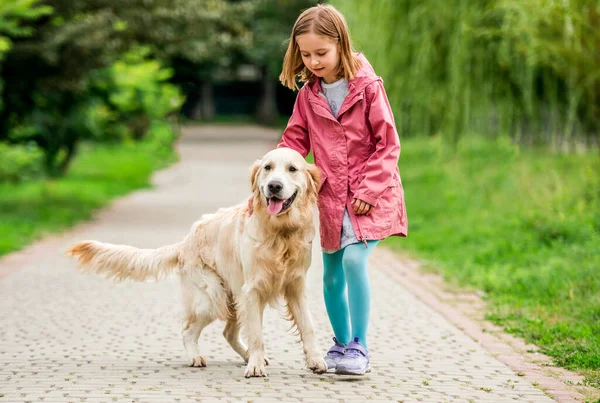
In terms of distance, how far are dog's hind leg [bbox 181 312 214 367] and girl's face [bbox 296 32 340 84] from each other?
1.66 m

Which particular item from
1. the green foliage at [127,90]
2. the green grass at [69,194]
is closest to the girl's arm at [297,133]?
the green grass at [69,194]

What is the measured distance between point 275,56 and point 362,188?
49558 mm

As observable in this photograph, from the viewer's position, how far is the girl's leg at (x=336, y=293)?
5.87 meters

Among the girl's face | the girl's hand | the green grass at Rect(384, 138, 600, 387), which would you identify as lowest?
the green grass at Rect(384, 138, 600, 387)

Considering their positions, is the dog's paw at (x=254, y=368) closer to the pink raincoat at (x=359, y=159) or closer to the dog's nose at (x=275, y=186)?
the pink raincoat at (x=359, y=159)

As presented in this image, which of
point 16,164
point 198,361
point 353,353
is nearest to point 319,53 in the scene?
point 353,353

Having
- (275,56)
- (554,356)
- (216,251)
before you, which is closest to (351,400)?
(216,251)

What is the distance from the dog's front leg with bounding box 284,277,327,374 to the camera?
565 cm

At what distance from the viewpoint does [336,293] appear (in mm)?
5879

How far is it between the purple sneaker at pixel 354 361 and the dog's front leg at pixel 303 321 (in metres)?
0.15

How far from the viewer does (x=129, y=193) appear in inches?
844

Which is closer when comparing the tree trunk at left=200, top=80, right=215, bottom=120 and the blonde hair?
the blonde hair

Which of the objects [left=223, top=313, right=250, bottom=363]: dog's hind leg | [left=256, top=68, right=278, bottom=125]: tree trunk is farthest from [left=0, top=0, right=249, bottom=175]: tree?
[left=256, top=68, right=278, bottom=125]: tree trunk

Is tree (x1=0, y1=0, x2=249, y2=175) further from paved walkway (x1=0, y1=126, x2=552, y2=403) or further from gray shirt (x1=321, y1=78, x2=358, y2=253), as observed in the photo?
gray shirt (x1=321, y1=78, x2=358, y2=253)
